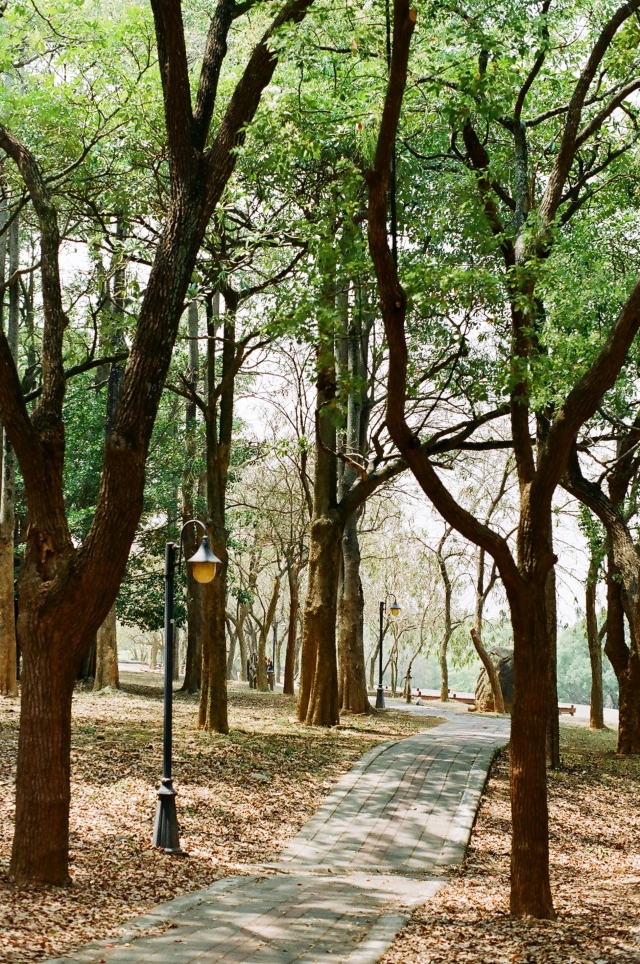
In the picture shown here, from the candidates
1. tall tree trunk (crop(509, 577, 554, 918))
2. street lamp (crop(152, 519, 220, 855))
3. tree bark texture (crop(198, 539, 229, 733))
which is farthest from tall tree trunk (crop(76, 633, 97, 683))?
tall tree trunk (crop(509, 577, 554, 918))

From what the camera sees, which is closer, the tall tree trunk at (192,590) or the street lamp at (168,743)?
the street lamp at (168,743)

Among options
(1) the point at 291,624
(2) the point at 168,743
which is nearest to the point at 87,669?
(1) the point at 291,624

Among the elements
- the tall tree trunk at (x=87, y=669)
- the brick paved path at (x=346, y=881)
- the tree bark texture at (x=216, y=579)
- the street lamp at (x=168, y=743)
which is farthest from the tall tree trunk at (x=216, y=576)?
the tall tree trunk at (x=87, y=669)

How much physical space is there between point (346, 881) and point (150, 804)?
2.68 meters

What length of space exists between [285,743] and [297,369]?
10.5m

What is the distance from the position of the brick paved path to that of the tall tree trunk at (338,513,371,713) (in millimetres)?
3823

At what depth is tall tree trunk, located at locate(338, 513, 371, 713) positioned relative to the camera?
19094 mm

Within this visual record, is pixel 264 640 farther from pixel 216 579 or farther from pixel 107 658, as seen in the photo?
pixel 216 579

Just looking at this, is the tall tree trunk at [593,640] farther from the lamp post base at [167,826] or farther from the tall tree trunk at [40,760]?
the tall tree trunk at [40,760]

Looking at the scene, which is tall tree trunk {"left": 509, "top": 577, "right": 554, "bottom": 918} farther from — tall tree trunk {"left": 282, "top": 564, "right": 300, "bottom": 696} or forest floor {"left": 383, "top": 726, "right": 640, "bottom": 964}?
tall tree trunk {"left": 282, "top": 564, "right": 300, "bottom": 696}

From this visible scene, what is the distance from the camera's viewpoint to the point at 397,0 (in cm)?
552

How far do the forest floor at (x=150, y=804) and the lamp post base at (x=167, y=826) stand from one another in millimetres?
136

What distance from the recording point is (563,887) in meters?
8.91

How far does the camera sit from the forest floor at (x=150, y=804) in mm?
6582
